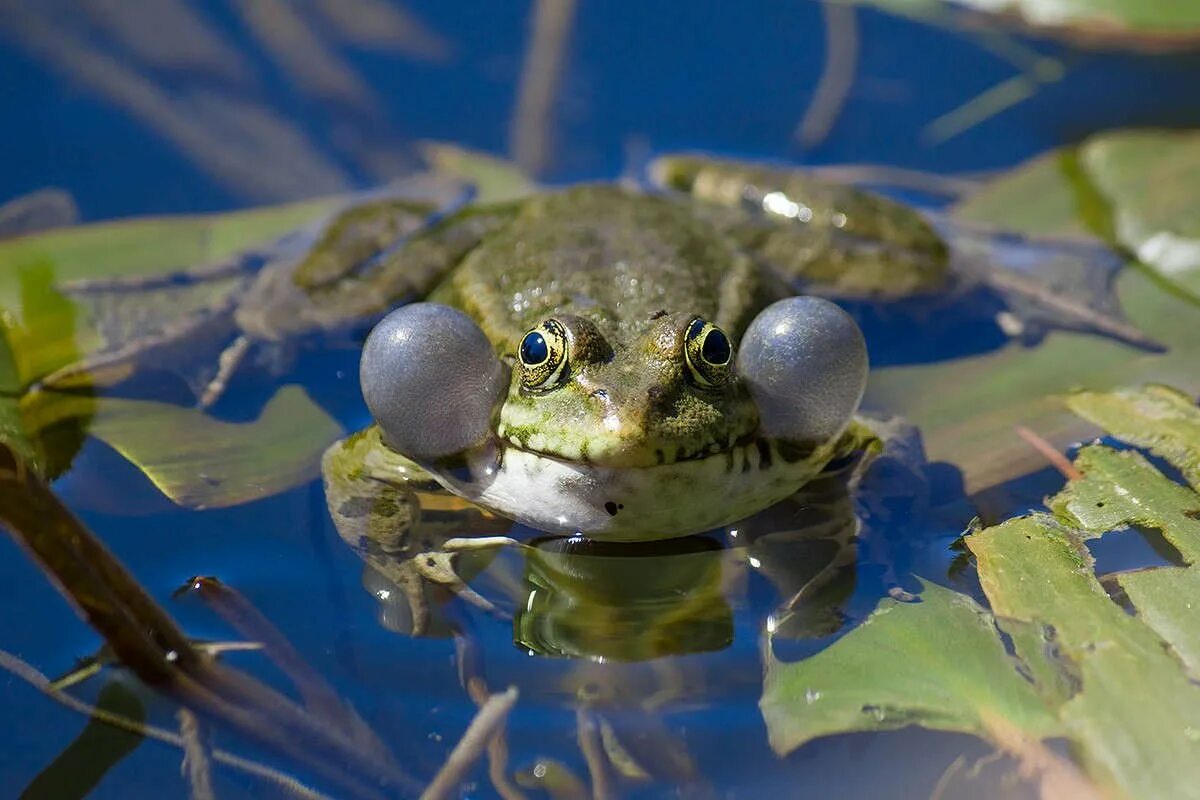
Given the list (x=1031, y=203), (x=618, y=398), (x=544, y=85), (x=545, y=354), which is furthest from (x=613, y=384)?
(x=544, y=85)

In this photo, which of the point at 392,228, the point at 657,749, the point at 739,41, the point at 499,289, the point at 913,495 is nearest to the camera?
the point at 657,749

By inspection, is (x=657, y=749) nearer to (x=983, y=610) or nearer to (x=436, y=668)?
(x=436, y=668)

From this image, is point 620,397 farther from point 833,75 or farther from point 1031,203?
point 833,75

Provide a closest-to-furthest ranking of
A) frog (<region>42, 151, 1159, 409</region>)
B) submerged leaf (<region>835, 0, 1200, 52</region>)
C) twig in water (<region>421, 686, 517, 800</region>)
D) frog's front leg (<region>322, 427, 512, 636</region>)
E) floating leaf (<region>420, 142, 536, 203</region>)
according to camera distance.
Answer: twig in water (<region>421, 686, 517, 800</region>), frog's front leg (<region>322, 427, 512, 636</region>), frog (<region>42, 151, 1159, 409</region>), floating leaf (<region>420, 142, 536, 203</region>), submerged leaf (<region>835, 0, 1200, 52</region>)

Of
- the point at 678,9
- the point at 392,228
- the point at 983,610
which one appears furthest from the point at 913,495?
the point at 678,9

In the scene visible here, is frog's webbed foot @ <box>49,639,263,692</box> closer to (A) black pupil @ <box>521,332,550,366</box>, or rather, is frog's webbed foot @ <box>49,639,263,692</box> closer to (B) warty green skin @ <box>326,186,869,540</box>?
(B) warty green skin @ <box>326,186,869,540</box>

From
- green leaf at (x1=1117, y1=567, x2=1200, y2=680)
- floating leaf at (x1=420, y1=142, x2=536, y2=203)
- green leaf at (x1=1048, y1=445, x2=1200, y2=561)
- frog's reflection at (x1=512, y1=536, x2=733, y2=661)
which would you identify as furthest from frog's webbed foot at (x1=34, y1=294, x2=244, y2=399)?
green leaf at (x1=1117, y1=567, x2=1200, y2=680)
